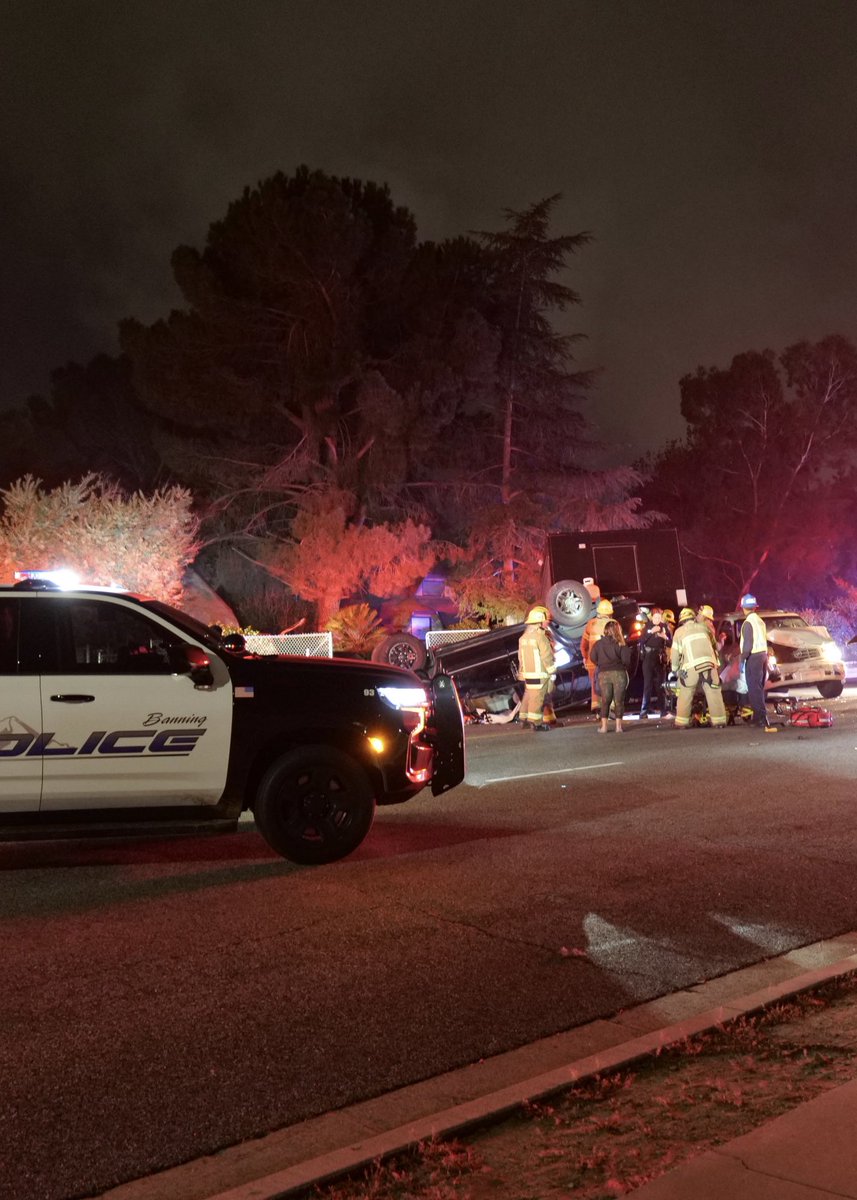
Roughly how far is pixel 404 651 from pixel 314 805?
1182 cm

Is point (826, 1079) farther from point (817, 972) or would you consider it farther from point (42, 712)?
point (42, 712)

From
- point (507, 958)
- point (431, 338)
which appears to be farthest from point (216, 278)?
point (507, 958)

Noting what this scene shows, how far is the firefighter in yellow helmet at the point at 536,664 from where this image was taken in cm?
1702

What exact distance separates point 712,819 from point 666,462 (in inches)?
1854

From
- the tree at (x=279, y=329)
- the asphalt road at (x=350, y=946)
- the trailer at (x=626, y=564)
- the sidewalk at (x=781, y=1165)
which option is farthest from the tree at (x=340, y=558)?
the sidewalk at (x=781, y=1165)

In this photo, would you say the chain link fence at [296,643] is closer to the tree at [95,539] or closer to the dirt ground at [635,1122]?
the tree at [95,539]

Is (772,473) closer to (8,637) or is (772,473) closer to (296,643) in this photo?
(296,643)

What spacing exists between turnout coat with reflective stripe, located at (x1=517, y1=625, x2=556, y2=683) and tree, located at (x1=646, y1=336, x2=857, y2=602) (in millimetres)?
34615

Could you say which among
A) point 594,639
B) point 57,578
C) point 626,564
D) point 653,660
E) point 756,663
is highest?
point 626,564

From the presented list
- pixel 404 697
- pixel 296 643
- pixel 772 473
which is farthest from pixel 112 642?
pixel 772 473

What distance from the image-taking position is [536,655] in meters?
17.0

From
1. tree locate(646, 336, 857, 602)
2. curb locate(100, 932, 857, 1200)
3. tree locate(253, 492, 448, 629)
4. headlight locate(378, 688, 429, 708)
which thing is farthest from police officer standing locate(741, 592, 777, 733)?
tree locate(646, 336, 857, 602)

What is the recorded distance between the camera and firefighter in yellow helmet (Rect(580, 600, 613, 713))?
17062 millimetres

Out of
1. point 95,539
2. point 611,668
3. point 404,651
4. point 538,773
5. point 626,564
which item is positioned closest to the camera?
point 538,773
